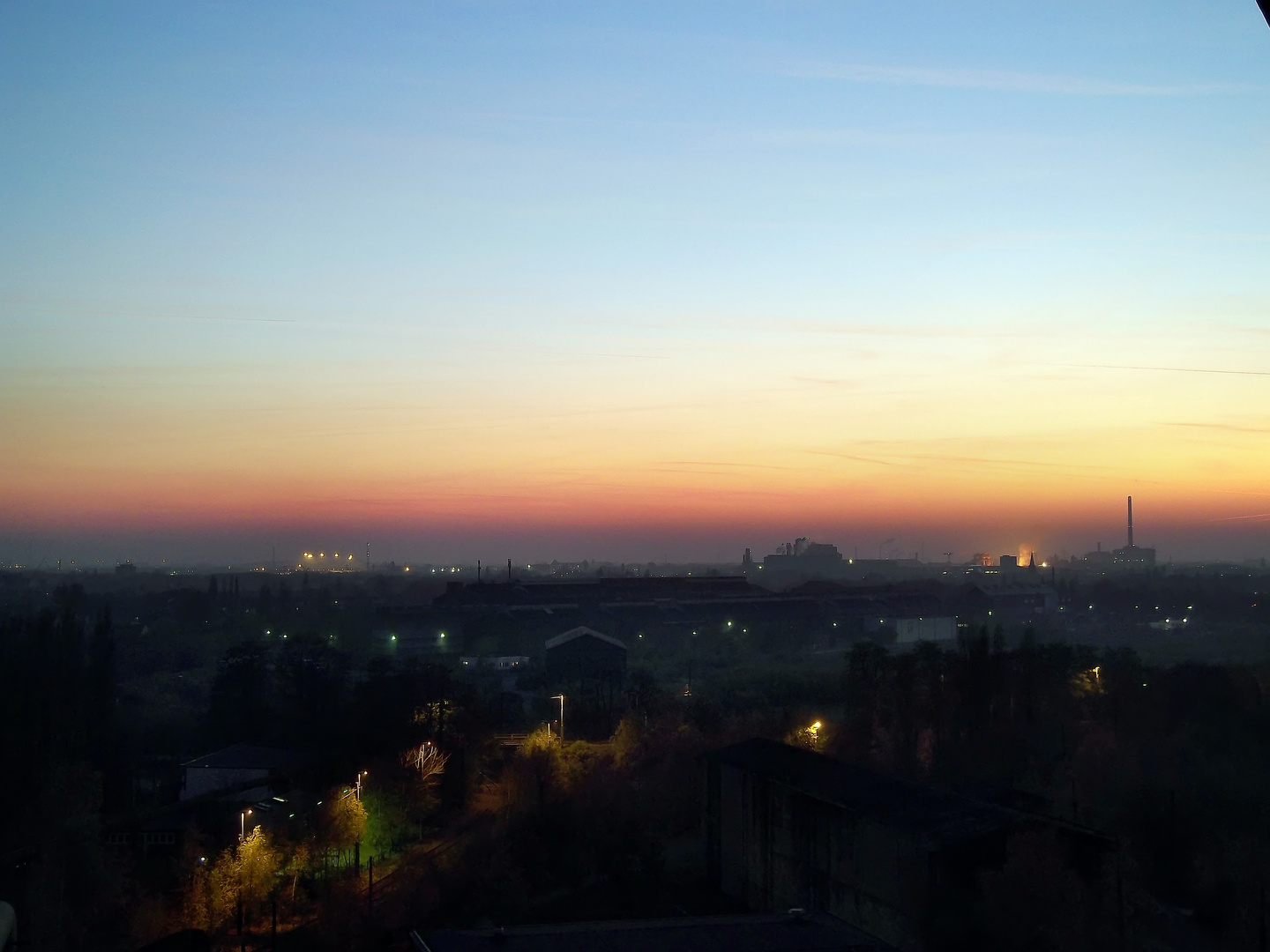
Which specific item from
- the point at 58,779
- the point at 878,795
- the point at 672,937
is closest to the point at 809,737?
the point at 878,795

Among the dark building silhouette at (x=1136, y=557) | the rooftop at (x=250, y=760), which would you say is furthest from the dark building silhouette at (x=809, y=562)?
the rooftop at (x=250, y=760)

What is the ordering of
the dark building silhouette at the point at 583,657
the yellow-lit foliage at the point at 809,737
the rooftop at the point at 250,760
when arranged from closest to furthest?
1. the rooftop at the point at 250,760
2. the yellow-lit foliage at the point at 809,737
3. the dark building silhouette at the point at 583,657

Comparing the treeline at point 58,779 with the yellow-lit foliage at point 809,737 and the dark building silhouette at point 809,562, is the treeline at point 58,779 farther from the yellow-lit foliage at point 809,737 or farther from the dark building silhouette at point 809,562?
the dark building silhouette at point 809,562

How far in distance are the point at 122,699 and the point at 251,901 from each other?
493 inches

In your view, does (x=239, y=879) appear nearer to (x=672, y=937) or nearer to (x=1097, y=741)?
(x=672, y=937)

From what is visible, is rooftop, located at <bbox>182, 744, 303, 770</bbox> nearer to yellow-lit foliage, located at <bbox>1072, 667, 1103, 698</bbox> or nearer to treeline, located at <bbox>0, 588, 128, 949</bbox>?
treeline, located at <bbox>0, 588, 128, 949</bbox>

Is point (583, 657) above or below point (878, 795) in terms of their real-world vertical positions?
below

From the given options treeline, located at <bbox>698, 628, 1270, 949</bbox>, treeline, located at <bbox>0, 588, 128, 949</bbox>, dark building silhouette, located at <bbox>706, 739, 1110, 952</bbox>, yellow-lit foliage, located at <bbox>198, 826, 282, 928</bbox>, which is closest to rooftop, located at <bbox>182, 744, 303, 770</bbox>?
treeline, located at <bbox>0, 588, 128, 949</bbox>

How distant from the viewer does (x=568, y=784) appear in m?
13.8

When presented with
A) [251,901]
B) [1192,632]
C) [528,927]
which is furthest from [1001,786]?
[1192,632]

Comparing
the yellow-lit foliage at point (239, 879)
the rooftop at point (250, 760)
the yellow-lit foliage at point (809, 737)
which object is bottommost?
the yellow-lit foliage at point (239, 879)

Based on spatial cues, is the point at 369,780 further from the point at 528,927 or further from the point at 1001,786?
the point at 1001,786

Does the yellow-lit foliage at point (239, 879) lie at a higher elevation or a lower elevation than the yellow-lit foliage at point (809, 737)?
lower

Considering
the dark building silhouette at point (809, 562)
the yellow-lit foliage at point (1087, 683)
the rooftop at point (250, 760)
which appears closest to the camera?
the rooftop at point (250, 760)
